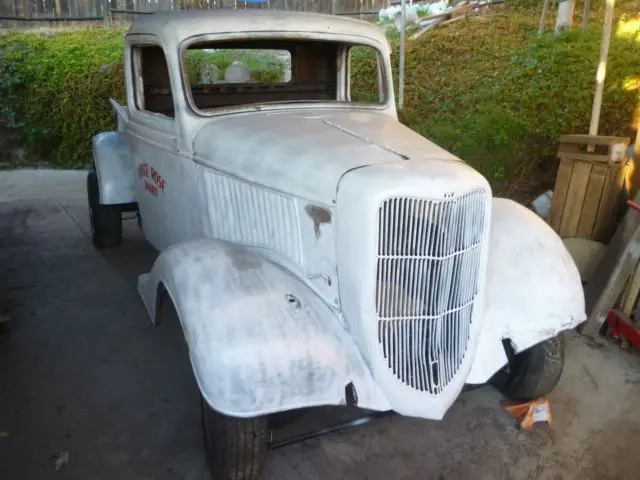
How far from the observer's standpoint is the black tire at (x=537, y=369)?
284cm

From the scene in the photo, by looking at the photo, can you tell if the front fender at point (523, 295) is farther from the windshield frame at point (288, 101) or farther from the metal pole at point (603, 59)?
the metal pole at point (603, 59)

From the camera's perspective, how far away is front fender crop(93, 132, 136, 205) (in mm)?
4461

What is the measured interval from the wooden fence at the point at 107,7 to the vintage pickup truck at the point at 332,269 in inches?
315

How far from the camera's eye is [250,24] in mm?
3365

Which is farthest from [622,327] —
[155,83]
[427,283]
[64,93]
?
[64,93]

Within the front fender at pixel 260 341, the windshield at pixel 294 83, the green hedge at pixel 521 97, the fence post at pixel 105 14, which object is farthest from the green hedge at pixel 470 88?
the front fender at pixel 260 341

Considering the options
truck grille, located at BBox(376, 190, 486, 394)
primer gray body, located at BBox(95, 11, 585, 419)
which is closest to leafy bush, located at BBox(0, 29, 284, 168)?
primer gray body, located at BBox(95, 11, 585, 419)

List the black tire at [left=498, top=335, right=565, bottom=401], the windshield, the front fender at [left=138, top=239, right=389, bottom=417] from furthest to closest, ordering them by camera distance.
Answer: the windshield < the black tire at [left=498, top=335, right=565, bottom=401] < the front fender at [left=138, top=239, right=389, bottom=417]

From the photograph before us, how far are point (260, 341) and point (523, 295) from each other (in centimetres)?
125

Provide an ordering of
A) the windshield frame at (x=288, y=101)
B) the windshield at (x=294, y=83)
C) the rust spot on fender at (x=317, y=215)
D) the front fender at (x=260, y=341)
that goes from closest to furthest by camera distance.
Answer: the front fender at (x=260, y=341)
the rust spot on fender at (x=317, y=215)
the windshield frame at (x=288, y=101)
the windshield at (x=294, y=83)

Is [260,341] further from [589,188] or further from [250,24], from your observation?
[589,188]

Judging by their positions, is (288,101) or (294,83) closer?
(288,101)

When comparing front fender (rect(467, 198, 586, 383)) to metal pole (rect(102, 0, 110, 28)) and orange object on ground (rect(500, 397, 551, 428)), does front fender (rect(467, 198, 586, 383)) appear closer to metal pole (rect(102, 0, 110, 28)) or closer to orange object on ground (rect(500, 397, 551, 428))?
orange object on ground (rect(500, 397, 551, 428))

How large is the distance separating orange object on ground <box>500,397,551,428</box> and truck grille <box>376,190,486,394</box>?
75 centimetres
